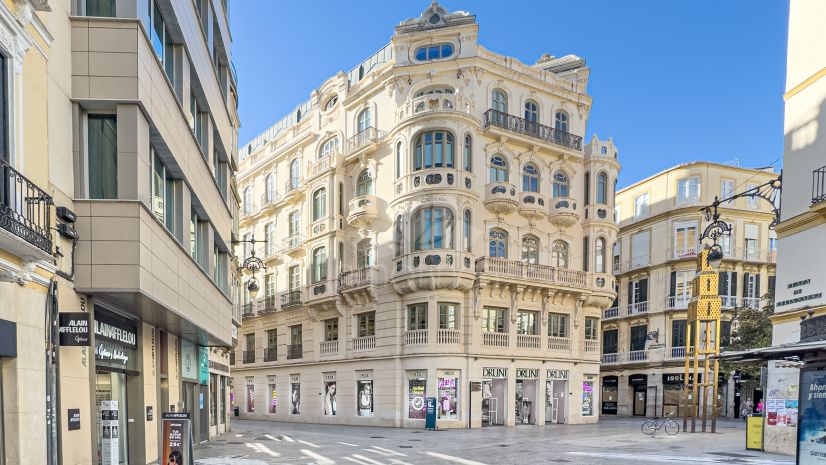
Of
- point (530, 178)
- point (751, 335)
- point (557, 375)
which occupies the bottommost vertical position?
point (557, 375)

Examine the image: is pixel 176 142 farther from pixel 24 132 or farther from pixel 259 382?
pixel 259 382

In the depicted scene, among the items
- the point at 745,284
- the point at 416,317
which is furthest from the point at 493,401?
the point at 745,284

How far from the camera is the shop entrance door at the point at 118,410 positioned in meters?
10.1

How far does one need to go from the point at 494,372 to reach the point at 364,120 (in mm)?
15161

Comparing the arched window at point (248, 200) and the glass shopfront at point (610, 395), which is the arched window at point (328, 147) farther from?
the glass shopfront at point (610, 395)

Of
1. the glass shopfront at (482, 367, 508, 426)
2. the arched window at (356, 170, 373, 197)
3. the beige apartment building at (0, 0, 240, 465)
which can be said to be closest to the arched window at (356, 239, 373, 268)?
the arched window at (356, 170, 373, 197)

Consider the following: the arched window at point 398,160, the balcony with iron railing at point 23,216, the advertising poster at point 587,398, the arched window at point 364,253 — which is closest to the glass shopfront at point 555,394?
the advertising poster at point 587,398

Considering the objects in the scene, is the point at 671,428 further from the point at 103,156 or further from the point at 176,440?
the point at 103,156

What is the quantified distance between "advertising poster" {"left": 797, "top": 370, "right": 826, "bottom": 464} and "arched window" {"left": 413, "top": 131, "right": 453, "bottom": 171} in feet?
67.6

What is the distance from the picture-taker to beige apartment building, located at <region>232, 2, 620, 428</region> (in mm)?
27141

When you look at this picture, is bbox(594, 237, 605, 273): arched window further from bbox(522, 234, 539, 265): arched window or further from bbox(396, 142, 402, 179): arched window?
bbox(396, 142, 402, 179): arched window

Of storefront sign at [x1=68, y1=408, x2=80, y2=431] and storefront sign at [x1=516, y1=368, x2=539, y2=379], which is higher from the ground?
storefront sign at [x1=516, y1=368, x2=539, y2=379]

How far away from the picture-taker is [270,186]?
40312 millimetres

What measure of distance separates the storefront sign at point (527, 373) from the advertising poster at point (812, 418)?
2093 centimetres
